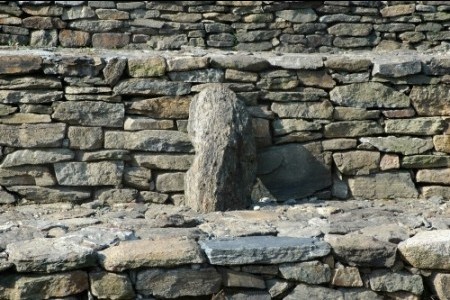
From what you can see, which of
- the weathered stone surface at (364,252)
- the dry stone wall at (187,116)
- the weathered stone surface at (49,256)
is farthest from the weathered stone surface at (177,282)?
the dry stone wall at (187,116)

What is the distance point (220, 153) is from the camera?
4.70 metres

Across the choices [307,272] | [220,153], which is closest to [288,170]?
[220,153]

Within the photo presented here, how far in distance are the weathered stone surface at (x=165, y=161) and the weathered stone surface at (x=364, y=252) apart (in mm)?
1687

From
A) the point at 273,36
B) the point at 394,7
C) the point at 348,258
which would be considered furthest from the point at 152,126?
the point at 394,7

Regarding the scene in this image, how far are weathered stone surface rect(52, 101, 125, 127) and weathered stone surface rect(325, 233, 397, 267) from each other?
6.82 ft

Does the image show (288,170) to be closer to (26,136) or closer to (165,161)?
(165,161)

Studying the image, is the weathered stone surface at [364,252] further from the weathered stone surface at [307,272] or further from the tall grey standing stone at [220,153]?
the tall grey standing stone at [220,153]

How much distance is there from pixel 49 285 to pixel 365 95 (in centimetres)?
294

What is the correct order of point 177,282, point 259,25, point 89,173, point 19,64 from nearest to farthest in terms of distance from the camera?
point 177,282, point 19,64, point 89,173, point 259,25

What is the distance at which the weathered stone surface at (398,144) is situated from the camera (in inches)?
206

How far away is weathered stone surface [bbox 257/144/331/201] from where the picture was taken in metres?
5.18

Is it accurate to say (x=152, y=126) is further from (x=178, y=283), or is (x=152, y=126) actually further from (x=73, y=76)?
(x=178, y=283)

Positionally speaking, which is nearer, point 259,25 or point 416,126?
point 416,126

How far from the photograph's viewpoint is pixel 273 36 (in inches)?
281
